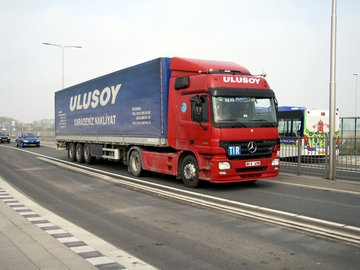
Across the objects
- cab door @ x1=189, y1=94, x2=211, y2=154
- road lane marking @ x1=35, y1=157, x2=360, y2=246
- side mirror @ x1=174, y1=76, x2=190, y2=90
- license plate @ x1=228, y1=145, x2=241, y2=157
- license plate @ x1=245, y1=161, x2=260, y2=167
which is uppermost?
side mirror @ x1=174, y1=76, x2=190, y2=90

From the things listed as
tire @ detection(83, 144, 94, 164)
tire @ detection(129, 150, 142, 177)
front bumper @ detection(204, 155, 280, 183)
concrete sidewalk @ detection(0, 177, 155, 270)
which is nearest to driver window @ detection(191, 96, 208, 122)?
front bumper @ detection(204, 155, 280, 183)

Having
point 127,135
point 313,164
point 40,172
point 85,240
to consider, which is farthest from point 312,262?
point 40,172

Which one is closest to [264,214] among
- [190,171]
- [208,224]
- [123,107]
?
[208,224]

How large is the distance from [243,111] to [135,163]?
5.13 m

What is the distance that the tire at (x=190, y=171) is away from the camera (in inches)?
428

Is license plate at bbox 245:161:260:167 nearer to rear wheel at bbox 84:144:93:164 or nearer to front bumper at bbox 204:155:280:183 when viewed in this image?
front bumper at bbox 204:155:280:183

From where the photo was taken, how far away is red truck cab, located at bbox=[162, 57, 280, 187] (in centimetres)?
1020

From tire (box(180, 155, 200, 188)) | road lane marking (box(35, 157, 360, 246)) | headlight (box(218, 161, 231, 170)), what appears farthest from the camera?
tire (box(180, 155, 200, 188))

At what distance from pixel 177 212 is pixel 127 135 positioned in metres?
6.79

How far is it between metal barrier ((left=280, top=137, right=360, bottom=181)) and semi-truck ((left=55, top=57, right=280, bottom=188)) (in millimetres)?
2706

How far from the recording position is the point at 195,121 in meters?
10.7

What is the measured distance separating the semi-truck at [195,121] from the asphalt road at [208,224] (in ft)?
2.34

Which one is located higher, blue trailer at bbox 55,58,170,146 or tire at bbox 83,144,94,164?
blue trailer at bbox 55,58,170,146

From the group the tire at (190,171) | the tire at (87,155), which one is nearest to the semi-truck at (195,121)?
the tire at (190,171)
